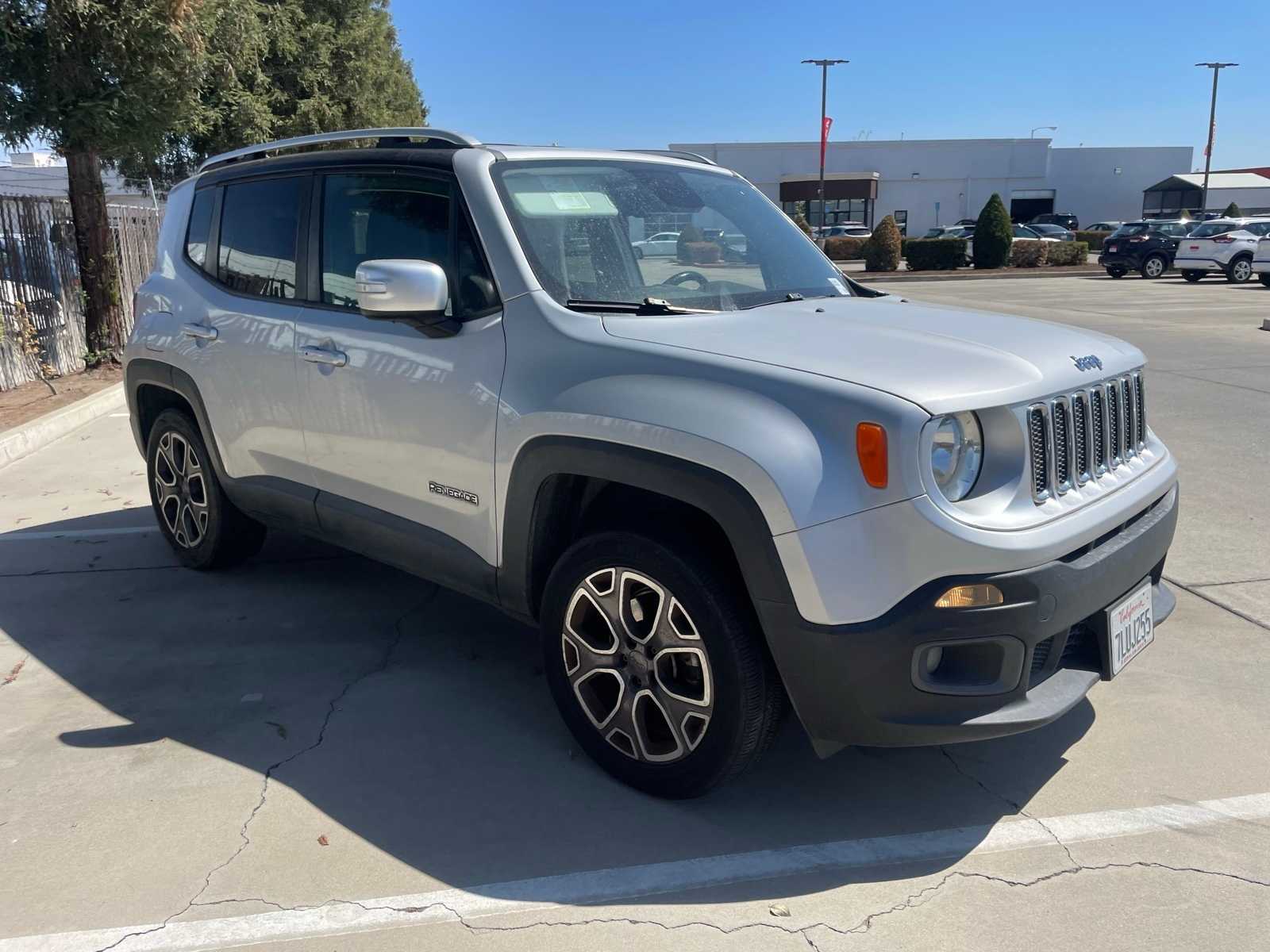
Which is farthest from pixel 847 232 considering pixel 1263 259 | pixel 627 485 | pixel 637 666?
pixel 637 666

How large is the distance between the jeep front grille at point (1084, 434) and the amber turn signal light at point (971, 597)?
36cm

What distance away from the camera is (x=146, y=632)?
15.3 ft

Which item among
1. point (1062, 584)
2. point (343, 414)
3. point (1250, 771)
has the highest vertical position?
point (343, 414)

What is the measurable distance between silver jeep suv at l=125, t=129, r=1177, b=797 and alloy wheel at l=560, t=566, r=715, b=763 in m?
0.01

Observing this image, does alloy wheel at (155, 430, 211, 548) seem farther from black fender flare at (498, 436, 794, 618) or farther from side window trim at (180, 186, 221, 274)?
black fender flare at (498, 436, 794, 618)

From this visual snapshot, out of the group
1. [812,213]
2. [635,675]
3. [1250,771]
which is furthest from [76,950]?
[812,213]

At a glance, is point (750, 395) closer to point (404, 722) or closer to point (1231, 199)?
point (404, 722)

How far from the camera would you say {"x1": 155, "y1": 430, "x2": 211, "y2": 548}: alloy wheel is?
5.21 metres

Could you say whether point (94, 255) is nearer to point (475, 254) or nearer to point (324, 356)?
point (324, 356)

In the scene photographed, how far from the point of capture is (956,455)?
2729 mm

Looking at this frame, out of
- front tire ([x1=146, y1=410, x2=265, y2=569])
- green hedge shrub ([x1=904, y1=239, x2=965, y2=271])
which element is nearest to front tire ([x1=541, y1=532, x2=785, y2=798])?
front tire ([x1=146, y1=410, x2=265, y2=569])

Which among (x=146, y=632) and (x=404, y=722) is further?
(x=146, y=632)

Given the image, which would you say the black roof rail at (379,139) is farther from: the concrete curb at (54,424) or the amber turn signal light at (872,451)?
the concrete curb at (54,424)

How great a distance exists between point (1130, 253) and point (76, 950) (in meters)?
33.1
